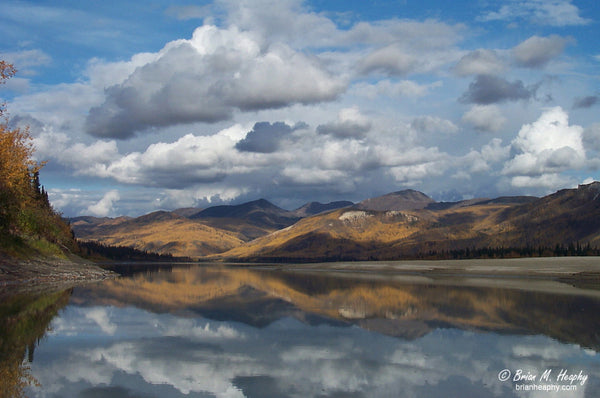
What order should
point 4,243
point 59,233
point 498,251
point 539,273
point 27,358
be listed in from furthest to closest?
point 498,251 < point 59,233 < point 539,273 < point 4,243 < point 27,358

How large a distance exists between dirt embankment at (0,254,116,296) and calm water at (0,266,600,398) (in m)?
13.3

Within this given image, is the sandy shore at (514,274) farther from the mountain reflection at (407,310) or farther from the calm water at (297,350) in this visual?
the calm water at (297,350)

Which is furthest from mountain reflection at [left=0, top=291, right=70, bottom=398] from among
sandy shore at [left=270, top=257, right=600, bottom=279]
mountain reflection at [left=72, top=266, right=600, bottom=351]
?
sandy shore at [left=270, top=257, right=600, bottom=279]

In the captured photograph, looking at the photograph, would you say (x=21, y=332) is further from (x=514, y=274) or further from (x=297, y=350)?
(x=514, y=274)

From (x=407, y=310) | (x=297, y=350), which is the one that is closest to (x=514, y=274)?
(x=407, y=310)

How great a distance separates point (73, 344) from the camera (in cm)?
2342

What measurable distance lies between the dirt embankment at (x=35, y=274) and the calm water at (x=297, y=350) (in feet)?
43.7

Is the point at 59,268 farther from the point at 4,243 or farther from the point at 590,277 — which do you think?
the point at 590,277

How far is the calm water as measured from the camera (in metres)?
16.9

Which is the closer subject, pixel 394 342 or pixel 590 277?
pixel 394 342

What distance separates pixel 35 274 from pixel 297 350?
49.1m

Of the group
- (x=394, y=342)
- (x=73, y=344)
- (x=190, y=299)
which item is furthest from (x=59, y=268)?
(x=394, y=342)

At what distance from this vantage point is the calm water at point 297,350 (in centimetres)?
1689

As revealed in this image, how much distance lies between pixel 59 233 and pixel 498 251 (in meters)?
131
